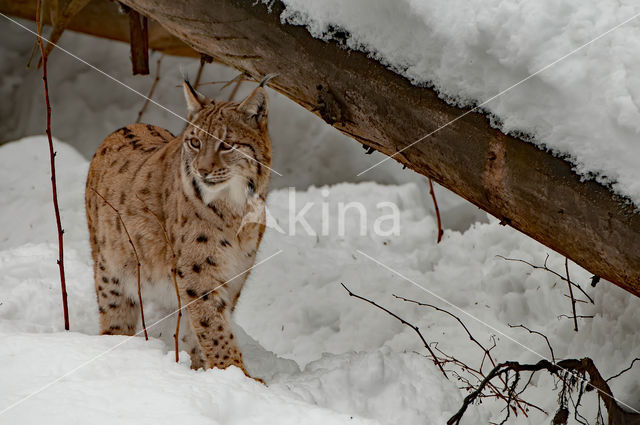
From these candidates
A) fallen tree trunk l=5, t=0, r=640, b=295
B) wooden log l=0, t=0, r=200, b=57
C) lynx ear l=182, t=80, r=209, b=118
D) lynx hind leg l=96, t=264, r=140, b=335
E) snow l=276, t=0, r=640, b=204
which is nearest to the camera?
snow l=276, t=0, r=640, b=204

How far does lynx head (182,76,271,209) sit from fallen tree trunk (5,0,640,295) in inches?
9.1

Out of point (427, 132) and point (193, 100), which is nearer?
point (427, 132)

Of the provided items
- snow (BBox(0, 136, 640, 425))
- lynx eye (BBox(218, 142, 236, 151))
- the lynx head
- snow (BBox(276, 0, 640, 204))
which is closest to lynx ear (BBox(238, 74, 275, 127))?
the lynx head

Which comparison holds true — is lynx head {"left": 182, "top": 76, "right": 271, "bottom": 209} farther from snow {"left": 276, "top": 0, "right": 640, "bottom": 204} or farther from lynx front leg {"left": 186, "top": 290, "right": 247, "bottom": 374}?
snow {"left": 276, "top": 0, "right": 640, "bottom": 204}

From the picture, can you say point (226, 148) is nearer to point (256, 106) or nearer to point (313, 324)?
point (256, 106)

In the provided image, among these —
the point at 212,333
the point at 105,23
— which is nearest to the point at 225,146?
the point at 212,333

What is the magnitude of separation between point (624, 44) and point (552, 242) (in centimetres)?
78

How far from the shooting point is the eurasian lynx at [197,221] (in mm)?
3494

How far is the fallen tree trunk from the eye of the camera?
252cm

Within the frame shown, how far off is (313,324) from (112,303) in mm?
1352

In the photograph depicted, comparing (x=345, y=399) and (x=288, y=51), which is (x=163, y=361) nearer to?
(x=345, y=399)

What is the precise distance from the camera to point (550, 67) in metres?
2.45

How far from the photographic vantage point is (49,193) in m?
5.88

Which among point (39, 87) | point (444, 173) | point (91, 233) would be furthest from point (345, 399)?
point (39, 87)
